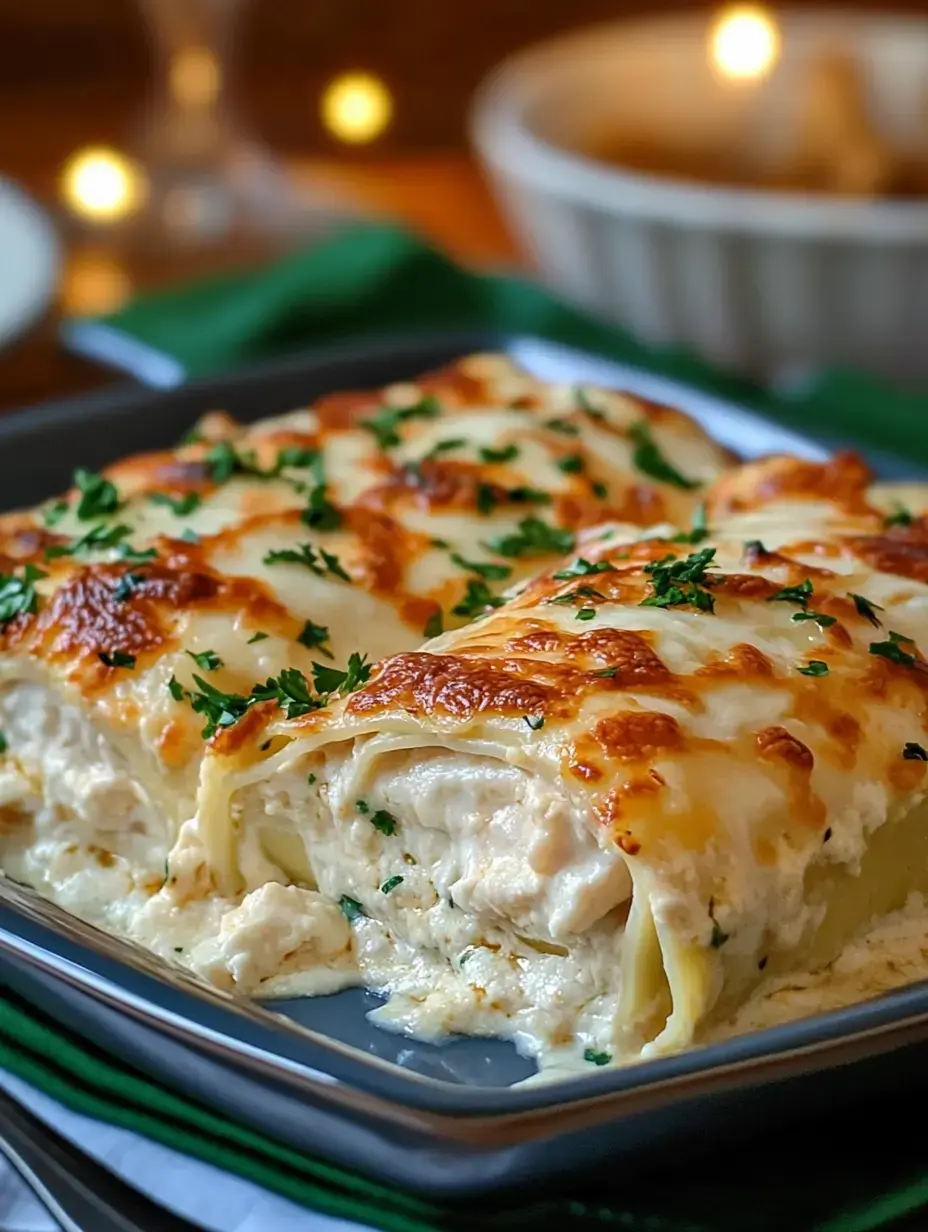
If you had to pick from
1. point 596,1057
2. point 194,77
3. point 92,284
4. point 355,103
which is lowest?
point 355,103

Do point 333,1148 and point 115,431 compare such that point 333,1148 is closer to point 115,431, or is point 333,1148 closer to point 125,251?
point 115,431

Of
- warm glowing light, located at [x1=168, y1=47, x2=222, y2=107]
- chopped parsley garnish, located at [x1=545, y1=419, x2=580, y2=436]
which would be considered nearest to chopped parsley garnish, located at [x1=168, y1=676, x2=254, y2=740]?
chopped parsley garnish, located at [x1=545, y1=419, x2=580, y2=436]

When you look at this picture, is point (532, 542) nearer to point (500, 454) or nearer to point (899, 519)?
point (500, 454)

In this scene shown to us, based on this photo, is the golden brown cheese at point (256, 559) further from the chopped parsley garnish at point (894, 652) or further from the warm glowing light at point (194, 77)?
the warm glowing light at point (194, 77)

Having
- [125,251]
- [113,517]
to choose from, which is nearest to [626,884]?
[113,517]

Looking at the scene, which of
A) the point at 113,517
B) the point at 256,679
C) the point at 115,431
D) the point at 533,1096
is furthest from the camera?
the point at 115,431

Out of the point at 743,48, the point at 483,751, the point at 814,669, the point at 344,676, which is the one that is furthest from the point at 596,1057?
the point at 743,48

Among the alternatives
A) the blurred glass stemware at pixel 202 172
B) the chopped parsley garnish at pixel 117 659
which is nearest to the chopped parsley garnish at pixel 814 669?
the chopped parsley garnish at pixel 117 659
